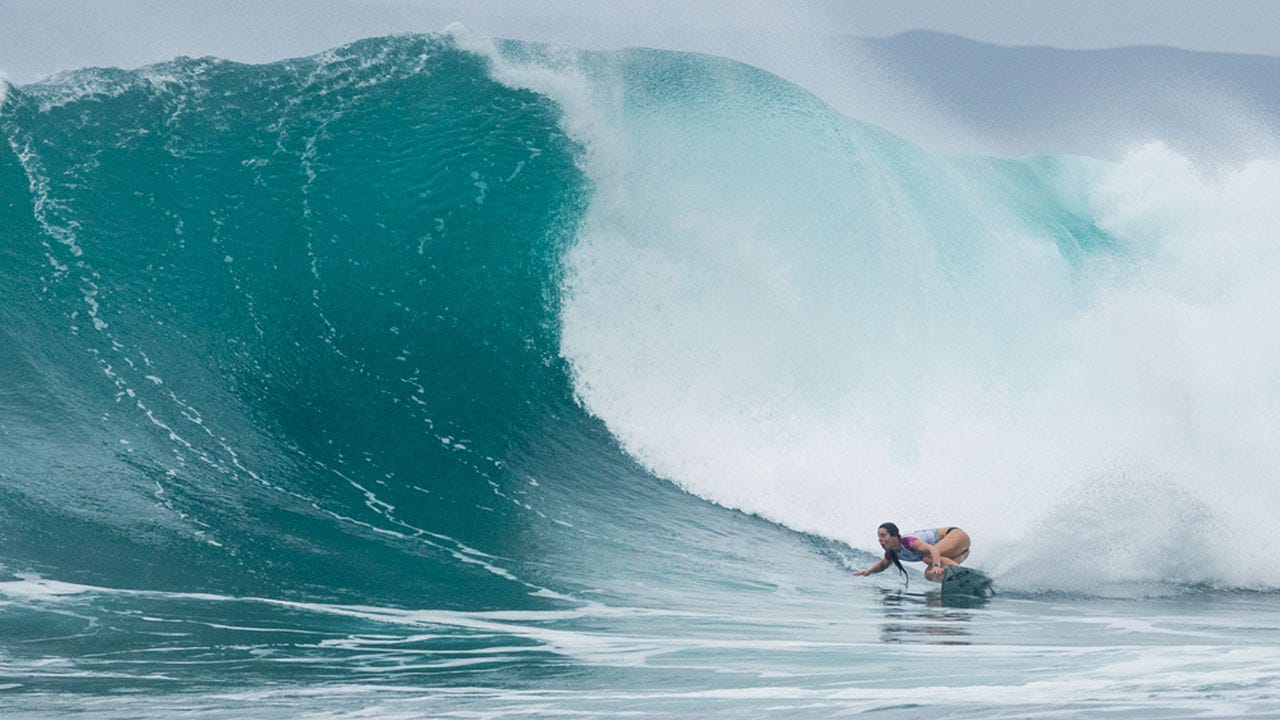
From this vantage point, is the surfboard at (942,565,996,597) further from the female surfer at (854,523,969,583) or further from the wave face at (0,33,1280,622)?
the wave face at (0,33,1280,622)

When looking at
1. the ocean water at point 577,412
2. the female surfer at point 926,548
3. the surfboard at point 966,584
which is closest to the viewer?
the ocean water at point 577,412

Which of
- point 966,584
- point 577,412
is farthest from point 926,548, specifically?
point 577,412

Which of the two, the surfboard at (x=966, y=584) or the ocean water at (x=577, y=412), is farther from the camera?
the surfboard at (x=966, y=584)

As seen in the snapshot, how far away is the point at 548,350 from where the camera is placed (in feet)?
41.2

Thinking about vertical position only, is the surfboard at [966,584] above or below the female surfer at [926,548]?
below

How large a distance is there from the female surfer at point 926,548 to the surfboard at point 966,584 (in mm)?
258

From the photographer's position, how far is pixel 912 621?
7105 millimetres

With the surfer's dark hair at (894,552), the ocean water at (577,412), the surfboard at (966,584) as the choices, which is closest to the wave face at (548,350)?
the ocean water at (577,412)

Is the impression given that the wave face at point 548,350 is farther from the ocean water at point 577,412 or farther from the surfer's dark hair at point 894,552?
the surfer's dark hair at point 894,552

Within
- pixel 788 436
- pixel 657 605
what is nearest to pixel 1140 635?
pixel 657 605

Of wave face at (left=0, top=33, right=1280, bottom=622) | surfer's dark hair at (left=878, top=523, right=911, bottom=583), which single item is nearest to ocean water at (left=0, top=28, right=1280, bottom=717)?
wave face at (left=0, top=33, right=1280, bottom=622)

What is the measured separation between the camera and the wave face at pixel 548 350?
8812mm

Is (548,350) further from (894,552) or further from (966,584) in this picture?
(966,584)

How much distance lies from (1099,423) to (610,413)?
4.87 meters
